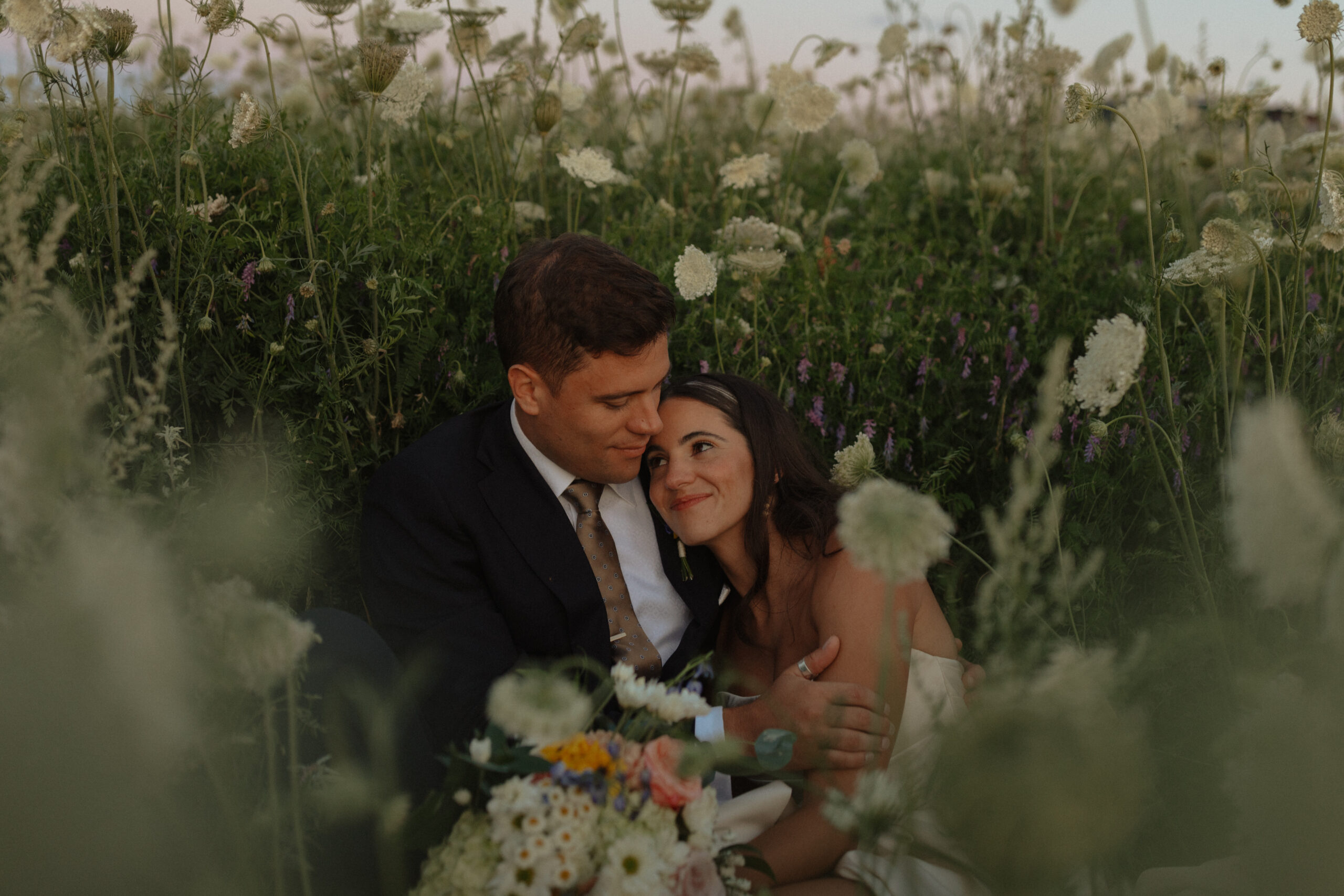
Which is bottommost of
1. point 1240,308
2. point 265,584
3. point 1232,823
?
point 265,584

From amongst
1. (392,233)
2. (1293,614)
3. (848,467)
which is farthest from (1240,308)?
(392,233)

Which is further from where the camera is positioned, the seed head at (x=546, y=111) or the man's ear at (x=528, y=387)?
the seed head at (x=546, y=111)

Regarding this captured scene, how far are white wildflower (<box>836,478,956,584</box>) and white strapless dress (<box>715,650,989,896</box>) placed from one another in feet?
1.26

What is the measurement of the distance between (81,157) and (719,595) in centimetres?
221

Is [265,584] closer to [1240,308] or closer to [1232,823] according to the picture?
[1232,823]

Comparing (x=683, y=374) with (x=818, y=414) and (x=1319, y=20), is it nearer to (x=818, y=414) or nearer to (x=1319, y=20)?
(x=818, y=414)

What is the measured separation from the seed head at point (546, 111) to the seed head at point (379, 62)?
2.36 ft

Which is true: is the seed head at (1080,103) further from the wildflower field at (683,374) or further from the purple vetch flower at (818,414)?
the purple vetch flower at (818,414)

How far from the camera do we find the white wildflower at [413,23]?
130 inches

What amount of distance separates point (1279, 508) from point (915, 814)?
0.76m

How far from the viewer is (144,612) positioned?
94cm

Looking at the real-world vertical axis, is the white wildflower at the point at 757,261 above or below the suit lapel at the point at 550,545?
above

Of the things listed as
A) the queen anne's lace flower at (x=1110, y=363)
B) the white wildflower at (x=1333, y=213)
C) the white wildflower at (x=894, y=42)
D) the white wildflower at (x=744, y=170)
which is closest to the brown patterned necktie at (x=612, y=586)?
the queen anne's lace flower at (x=1110, y=363)

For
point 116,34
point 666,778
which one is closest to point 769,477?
point 666,778
